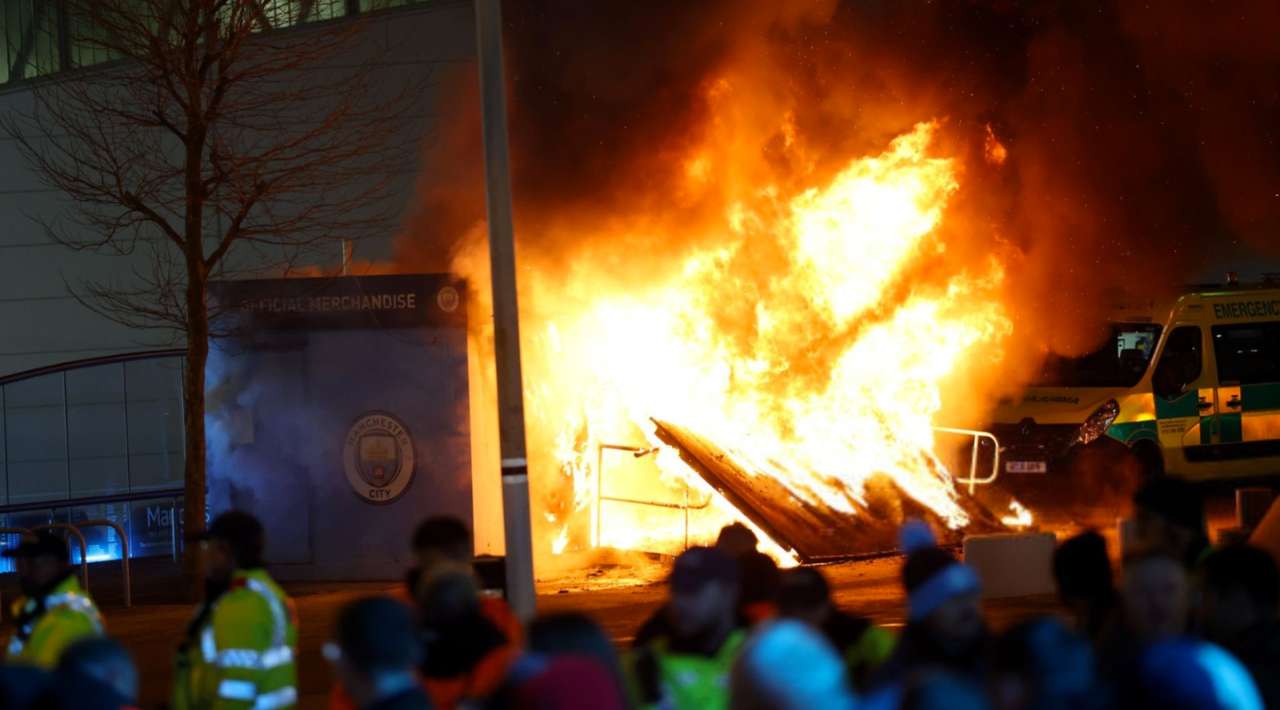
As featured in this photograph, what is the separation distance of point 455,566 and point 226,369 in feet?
35.1

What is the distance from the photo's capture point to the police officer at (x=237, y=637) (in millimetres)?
5285

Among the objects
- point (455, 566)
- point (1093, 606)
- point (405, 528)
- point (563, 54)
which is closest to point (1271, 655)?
point (1093, 606)

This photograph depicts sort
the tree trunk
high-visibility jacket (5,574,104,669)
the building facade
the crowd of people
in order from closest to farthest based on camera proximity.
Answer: the crowd of people, high-visibility jacket (5,574,104,669), the tree trunk, the building facade

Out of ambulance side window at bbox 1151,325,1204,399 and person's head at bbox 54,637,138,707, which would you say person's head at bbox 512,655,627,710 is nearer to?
person's head at bbox 54,637,138,707

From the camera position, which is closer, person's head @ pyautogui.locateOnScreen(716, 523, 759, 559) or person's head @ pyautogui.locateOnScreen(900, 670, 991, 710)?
person's head @ pyautogui.locateOnScreen(900, 670, 991, 710)

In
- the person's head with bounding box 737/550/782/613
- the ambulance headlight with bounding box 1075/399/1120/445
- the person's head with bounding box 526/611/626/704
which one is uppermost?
the ambulance headlight with bounding box 1075/399/1120/445

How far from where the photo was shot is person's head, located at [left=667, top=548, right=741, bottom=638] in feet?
14.2

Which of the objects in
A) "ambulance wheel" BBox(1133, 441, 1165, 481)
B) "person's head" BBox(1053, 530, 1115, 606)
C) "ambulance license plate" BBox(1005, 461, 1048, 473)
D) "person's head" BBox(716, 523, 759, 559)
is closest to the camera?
"person's head" BBox(1053, 530, 1115, 606)

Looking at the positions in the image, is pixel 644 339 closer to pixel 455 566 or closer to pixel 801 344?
pixel 801 344

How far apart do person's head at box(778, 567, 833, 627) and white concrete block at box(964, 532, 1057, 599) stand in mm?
7659

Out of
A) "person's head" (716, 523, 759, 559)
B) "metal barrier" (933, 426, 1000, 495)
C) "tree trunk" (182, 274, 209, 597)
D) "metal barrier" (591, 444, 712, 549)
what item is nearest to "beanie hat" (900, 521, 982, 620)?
"person's head" (716, 523, 759, 559)

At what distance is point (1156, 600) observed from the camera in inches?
167

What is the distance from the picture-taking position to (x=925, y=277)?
17641mm

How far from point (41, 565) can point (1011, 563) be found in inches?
328
